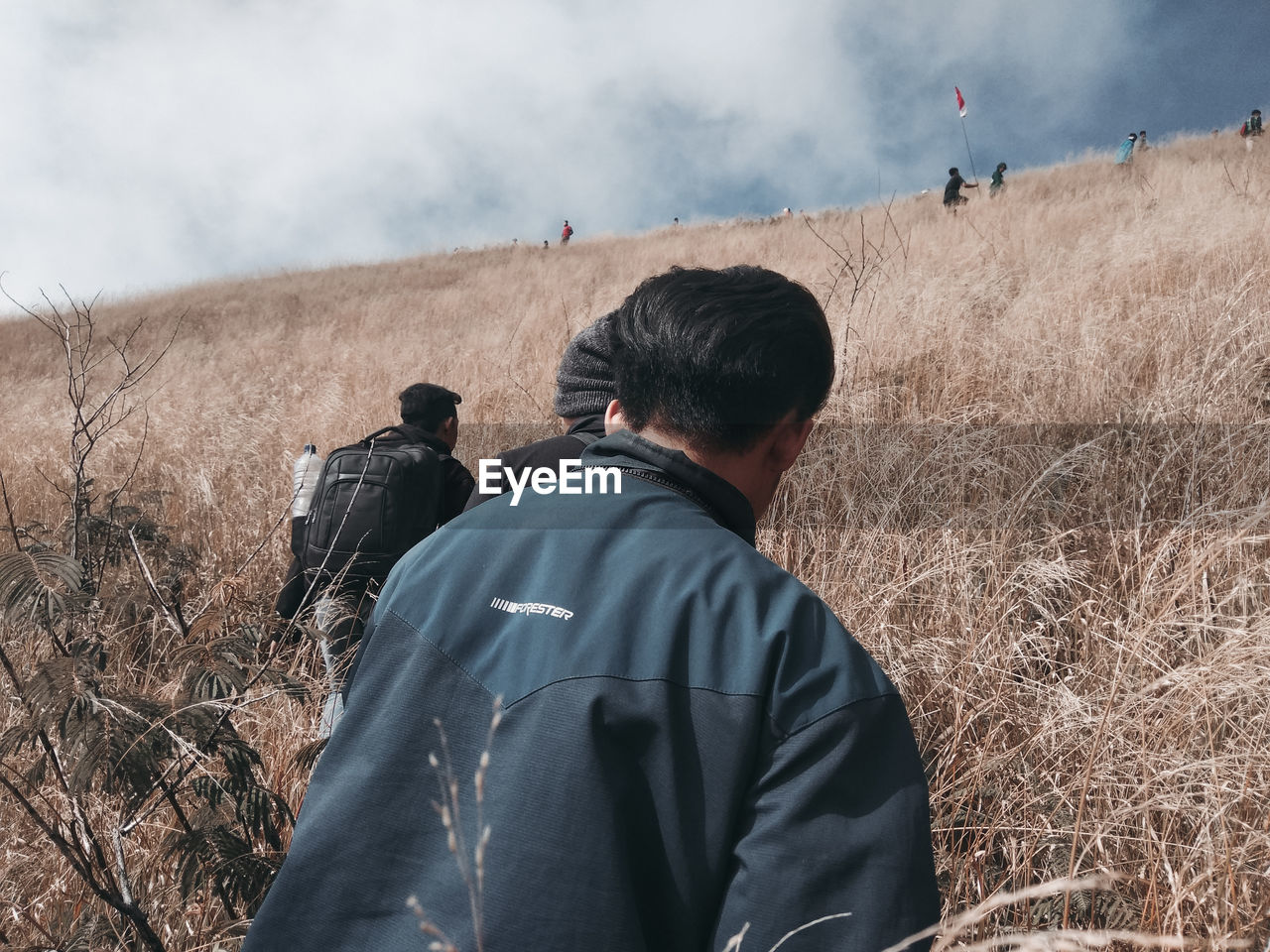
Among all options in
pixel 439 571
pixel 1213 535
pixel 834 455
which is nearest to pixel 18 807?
pixel 439 571

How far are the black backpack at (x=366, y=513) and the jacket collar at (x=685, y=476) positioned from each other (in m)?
2.21

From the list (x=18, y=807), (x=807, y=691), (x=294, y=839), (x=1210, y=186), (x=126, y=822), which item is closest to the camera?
(x=807, y=691)

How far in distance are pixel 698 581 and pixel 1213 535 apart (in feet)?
8.80

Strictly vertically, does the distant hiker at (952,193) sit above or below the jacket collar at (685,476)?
above

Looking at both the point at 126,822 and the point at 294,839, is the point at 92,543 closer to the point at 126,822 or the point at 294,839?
the point at 126,822

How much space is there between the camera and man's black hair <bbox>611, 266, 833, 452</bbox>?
113 cm

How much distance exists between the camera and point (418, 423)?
354 centimetres

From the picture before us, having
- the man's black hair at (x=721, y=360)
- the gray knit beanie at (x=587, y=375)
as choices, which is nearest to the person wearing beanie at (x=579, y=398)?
the gray knit beanie at (x=587, y=375)

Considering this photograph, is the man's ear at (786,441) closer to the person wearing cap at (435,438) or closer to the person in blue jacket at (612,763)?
the person in blue jacket at (612,763)

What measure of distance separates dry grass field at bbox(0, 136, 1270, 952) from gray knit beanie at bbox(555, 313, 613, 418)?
1.18m

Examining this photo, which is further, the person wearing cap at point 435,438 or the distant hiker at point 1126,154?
the distant hiker at point 1126,154

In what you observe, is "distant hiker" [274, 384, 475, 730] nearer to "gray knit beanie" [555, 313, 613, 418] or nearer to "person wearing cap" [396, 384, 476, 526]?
"person wearing cap" [396, 384, 476, 526]

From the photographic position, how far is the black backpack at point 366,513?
3113 millimetres

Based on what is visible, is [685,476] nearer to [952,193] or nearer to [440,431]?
[440,431]
